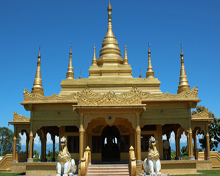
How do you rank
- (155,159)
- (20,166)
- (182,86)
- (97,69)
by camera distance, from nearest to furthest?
1. (155,159)
2. (20,166)
3. (182,86)
4. (97,69)

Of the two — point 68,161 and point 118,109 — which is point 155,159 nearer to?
point 68,161

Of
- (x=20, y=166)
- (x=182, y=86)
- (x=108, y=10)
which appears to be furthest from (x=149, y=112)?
(x=108, y=10)

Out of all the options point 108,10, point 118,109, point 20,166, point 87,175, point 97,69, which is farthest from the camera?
point 108,10

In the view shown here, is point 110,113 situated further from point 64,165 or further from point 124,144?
point 64,165

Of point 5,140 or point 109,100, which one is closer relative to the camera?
point 109,100

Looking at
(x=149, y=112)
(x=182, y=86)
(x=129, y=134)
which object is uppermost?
(x=182, y=86)

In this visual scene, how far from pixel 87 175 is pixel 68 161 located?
376 centimetres

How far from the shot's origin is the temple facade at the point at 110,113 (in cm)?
1991

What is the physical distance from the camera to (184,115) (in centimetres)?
2281

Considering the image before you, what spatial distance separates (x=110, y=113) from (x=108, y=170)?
143 inches

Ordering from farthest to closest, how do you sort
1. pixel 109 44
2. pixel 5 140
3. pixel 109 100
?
1. pixel 5 140
2. pixel 109 44
3. pixel 109 100

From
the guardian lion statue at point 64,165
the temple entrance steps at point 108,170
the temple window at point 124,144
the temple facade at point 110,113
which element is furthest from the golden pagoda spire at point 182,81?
the guardian lion statue at point 64,165

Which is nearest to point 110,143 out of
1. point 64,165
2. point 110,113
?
point 110,113

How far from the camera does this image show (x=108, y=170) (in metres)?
18.9
